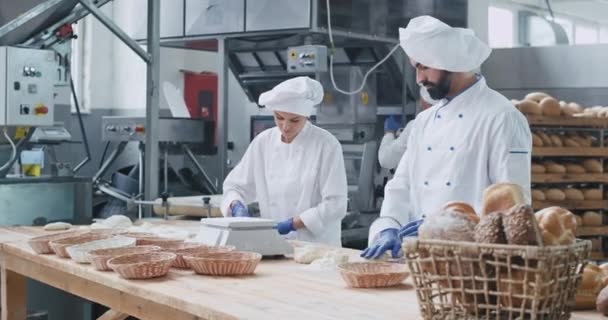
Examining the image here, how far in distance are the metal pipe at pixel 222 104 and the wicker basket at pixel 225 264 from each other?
3866 mm

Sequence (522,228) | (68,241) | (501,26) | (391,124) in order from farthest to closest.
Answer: (501,26), (391,124), (68,241), (522,228)

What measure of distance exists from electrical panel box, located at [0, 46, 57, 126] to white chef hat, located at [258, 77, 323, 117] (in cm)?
147

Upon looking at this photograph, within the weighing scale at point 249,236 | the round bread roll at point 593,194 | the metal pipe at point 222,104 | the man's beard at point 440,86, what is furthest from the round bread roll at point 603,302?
the metal pipe at point 222,104

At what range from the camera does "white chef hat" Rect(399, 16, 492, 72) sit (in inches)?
109

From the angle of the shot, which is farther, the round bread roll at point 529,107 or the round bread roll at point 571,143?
the round bread roll at point 571,143

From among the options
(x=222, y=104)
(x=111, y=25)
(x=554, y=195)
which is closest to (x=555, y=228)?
(x=111, y=25)

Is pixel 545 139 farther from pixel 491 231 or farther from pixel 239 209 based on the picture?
pixel 491 231

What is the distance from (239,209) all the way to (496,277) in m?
2.26

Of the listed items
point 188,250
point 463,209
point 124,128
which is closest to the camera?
point 463,209

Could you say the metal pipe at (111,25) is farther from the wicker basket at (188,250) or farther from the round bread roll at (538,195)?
the round bread roll at (538,195)

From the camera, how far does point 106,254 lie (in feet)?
8.83

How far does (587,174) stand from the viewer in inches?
228

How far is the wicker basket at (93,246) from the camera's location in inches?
110

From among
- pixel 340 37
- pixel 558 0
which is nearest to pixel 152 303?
pixel 340 37
